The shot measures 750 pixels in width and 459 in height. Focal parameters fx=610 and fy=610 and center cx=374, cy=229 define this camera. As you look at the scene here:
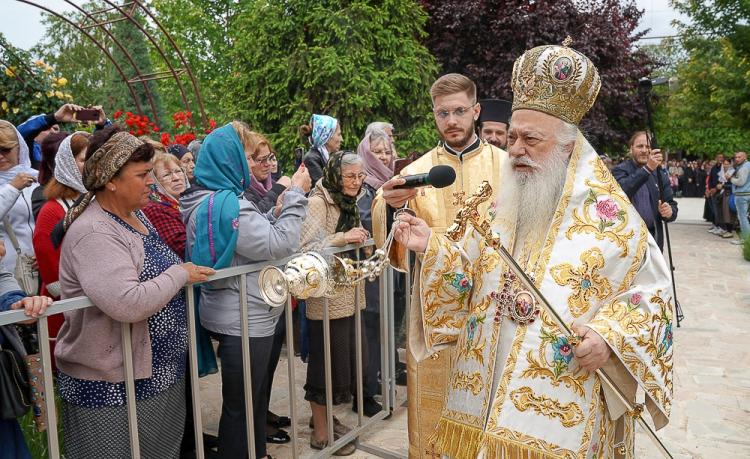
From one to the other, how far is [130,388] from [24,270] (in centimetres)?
144

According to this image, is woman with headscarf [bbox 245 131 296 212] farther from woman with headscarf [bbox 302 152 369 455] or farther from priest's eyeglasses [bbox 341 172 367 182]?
priest's eyeglasses [bbox 341 172 367 182]

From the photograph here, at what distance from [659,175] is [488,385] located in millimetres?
5434

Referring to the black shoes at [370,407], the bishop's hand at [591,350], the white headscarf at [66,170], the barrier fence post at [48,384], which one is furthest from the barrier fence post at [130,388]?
the black shoes at [370,407]

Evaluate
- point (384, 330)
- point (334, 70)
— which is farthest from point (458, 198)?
point (334, 70)

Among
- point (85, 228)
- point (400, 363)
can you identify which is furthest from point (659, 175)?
point (85, 228)

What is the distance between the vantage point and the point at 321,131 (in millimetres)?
5160

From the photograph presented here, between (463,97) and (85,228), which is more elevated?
(463,97)

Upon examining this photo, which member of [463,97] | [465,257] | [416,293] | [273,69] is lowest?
[416,293]

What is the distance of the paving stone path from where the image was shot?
4066mm

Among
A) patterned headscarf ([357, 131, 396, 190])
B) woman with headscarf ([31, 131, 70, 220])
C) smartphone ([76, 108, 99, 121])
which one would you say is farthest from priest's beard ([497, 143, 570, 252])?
smartphone ([76, 108, 99, 121])

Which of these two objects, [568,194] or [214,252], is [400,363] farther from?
[568,194]

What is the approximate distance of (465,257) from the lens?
91.6 inches

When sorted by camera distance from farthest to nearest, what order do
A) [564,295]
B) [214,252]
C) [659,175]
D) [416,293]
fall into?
[659,175], [214,252], [416,293], [564,295]

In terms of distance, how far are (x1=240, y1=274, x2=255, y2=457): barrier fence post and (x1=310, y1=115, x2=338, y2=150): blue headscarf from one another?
2404mm
